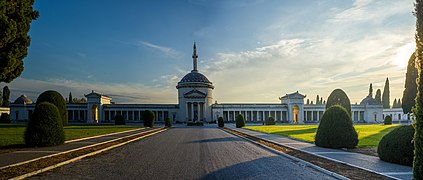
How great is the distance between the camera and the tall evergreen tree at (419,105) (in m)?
7.10

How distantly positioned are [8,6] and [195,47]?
108m

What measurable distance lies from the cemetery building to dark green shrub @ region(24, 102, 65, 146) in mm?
82279

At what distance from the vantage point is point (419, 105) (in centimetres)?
742

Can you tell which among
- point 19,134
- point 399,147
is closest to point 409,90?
point 399,147

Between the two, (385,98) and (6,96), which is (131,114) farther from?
(385,98)

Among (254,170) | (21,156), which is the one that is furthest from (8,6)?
(254,170)

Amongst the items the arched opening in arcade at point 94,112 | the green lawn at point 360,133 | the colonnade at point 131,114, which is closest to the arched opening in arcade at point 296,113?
the colonnade at point 131,114

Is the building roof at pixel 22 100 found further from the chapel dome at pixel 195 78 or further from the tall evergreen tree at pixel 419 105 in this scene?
the tall evergreen tree at pixel 419 105

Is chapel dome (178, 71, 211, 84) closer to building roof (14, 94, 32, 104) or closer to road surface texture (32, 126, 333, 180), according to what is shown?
building roof (14, 94, 32, 104)

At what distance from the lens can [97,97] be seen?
10056 centimetres

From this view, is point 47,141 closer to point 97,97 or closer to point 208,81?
point 97,97

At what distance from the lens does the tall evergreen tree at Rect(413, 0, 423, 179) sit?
7102mm

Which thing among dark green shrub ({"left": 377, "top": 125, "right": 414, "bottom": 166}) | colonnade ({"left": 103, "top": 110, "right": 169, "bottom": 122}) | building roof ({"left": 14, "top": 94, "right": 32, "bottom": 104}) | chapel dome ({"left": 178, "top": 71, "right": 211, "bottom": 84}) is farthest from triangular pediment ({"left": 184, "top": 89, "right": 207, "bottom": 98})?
dark green shrub ({"left": 377, "top": 125, "right": 414, "bottom": 166})

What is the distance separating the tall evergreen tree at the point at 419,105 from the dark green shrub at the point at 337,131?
12395mm
